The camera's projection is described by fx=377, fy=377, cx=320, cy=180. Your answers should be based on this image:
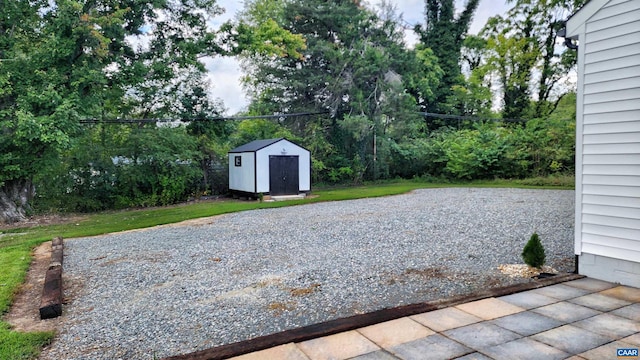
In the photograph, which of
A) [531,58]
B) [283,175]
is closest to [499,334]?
[283,175]

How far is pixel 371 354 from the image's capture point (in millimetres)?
2061

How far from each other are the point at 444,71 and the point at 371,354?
22.7m

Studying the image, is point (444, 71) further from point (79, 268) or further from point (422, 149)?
point (79, 268)

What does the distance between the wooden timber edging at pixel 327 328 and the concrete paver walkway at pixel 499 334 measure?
0.05m

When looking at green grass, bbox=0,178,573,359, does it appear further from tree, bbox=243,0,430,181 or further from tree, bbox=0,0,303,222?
tree, bbox=243,0,430,181

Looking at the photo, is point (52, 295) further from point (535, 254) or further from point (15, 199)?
point (15, 199)

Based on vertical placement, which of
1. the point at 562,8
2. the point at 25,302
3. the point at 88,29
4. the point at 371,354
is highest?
the point at 562,8

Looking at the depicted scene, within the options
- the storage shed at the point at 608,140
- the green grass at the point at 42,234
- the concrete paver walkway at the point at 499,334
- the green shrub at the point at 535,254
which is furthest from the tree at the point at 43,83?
the storage shed at the point at 608,140

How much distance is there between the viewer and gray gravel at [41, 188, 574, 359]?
2844 mm

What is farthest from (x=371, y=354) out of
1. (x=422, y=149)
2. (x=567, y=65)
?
(x=567, y=65)

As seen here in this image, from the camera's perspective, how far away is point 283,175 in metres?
12.5

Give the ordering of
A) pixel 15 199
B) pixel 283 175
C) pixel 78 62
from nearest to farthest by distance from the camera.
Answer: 1. pixel 78 62
2. pixel 15 199
3. pixel 283 175

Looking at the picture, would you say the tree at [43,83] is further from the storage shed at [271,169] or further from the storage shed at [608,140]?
the storage shed at [608,140]

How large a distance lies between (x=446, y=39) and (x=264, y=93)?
39.2 feet
